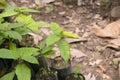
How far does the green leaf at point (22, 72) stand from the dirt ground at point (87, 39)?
97 centimetres

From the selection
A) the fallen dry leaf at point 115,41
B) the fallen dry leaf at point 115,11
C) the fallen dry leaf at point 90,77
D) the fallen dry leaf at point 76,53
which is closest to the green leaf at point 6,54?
the fallen dry leaf at point 90,77

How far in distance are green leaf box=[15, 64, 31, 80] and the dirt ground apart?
0.97m

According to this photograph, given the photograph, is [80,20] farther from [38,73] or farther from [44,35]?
[38,73]

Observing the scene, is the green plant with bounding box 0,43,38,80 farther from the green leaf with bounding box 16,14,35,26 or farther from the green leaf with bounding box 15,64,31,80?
the green leaf with bounding box 16,14,35,26

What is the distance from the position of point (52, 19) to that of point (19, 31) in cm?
154

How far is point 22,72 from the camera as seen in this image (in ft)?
5.43

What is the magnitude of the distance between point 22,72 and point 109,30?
1.64 metres

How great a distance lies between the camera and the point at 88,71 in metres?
2.61

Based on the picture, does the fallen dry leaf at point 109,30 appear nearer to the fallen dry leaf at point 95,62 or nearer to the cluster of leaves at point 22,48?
the fallen dry leaf at point 95,62

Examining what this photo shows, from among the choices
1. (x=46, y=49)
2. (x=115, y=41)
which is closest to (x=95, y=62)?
(x=115, y=41)

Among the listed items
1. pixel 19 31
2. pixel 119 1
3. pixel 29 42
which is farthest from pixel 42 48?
pixel 119 1

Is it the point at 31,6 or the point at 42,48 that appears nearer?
the point at 42,48

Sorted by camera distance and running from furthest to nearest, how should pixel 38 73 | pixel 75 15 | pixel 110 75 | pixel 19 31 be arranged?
pixel 75 15, pixel 110 75, pixel 38 73, pixel 19 31

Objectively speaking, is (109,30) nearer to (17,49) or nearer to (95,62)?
(95,62)
